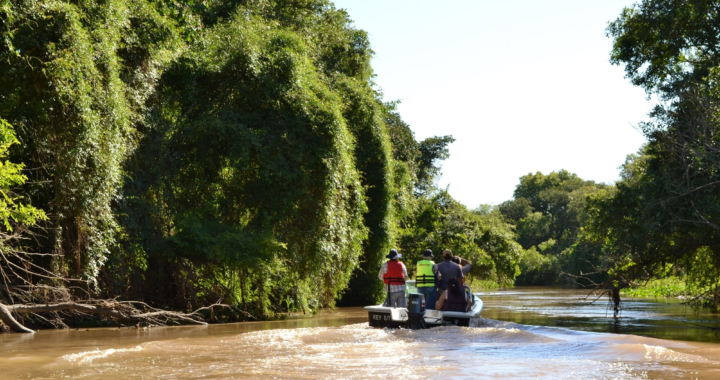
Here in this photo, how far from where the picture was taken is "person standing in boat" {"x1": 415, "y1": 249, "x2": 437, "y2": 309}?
1552 cm

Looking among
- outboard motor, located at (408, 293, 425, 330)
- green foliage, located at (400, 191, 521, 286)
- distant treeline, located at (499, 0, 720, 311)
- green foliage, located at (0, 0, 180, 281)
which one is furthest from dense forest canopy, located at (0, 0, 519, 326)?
green foliage, located at (400, 191, 521, 286)

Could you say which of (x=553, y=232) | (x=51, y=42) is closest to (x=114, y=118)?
(x=51, y=42)

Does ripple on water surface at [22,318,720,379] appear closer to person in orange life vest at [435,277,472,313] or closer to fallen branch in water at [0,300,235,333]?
person in orange life vest at [435,277,472,313]

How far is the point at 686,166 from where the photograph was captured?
18.2 meters

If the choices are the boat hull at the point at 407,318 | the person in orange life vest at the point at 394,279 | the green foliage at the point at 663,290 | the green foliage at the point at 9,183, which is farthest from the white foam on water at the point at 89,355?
the green foliage at the point at 663,290

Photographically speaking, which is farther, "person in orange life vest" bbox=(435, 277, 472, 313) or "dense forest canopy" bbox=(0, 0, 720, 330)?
"person in orange life vest" bbox=(435, 277, 472, 313)

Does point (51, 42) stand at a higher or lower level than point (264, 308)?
higher

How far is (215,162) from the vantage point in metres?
19.5

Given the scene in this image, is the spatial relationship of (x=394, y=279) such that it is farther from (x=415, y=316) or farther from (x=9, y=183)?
(x=9, y=183)

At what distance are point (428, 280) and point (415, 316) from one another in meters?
1.29

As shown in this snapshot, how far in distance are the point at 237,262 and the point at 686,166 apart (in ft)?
38.0

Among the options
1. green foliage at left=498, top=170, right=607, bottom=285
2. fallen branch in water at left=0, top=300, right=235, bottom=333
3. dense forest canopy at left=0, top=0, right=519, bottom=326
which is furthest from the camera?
green foliage at left=498, top=170, right=607, bottom=285

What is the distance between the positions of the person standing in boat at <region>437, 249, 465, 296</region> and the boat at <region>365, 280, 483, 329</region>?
63cm

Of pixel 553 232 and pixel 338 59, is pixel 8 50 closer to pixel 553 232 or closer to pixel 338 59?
pixel 338 59
